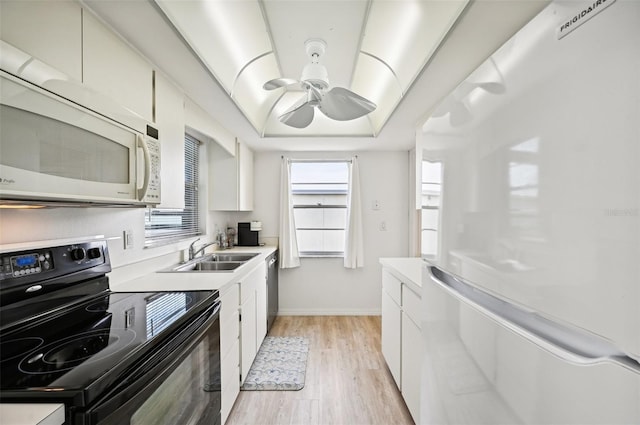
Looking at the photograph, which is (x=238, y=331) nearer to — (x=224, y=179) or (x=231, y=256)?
(x=231, y=256)

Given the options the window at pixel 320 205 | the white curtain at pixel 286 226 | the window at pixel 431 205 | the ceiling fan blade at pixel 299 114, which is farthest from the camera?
the window at pixel 320 205

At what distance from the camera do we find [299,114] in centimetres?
198

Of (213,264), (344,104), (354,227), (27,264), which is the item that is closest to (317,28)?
(344,104)

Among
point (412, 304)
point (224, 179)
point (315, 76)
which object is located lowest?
point (412, 304)

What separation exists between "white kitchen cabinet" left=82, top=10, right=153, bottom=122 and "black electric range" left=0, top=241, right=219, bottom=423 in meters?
0.71

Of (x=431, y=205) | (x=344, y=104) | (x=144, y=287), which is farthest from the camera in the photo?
(x=344, y=104)

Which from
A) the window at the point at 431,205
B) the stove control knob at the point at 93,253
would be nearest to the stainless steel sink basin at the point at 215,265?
the stove control knob at the point at 93,253

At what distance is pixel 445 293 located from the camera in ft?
3.57

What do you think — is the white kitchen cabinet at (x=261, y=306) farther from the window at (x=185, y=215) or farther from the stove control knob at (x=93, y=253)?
the stove control knob at (x=93, y=253)

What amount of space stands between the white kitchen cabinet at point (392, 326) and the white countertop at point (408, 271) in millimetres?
82

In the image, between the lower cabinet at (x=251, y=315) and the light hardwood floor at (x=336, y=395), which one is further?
the lower cabinet at (x=251, y=315)

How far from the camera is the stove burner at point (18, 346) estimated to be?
2.71 ft

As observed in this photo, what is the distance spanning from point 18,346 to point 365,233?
3.49m

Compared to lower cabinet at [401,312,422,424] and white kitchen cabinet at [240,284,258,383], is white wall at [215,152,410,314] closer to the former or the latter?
white kitchen cabinet at [240,284,258,383]
